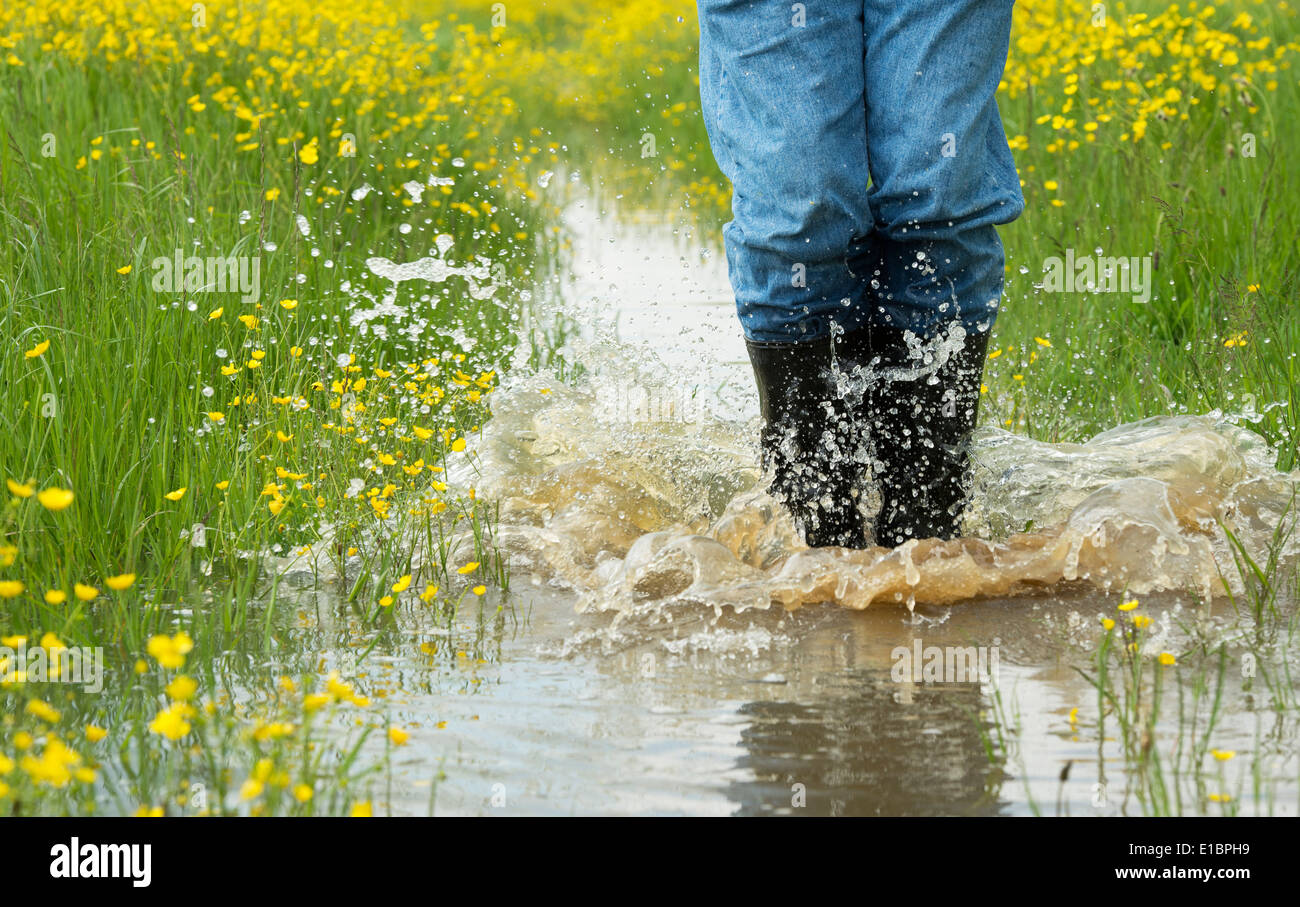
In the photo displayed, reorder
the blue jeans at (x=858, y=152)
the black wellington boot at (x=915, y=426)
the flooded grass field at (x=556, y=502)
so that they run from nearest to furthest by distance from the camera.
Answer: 1. the flooded grass field at (x=556, y=502)
2. the blue jeans at (x=858, y=152)
3. the black wellington boot at (x=915, y=426)

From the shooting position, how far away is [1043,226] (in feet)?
17.6

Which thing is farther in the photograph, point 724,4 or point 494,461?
point 494,461

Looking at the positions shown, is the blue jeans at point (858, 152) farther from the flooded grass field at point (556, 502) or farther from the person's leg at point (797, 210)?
the flooded grass field at point (556, 502)

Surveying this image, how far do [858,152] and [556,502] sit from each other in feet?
3.88

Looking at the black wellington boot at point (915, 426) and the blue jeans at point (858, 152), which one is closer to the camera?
the blue jeans at point (858, 152)

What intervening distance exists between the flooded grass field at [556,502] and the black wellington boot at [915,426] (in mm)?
178

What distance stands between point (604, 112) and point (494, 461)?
7.82m

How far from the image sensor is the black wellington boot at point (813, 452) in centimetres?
313

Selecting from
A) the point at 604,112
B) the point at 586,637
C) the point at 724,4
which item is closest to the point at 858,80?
the point at 724,4

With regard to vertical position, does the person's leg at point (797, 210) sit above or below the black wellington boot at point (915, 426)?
above

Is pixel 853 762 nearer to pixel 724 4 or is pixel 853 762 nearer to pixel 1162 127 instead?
pixel 724 4

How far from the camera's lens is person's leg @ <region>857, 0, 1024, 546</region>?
2.84 metres

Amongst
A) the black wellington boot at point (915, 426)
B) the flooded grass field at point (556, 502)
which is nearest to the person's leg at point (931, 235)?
the black wellington boot at point (915, 426)

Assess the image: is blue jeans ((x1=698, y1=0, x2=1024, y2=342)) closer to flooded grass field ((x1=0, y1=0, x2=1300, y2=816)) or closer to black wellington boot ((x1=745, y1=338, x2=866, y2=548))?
black wellington boot ((x1=745, y1=338, x2=866, y2=548))
